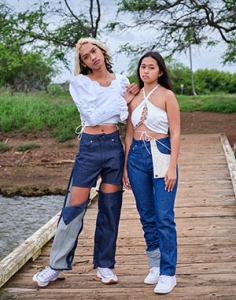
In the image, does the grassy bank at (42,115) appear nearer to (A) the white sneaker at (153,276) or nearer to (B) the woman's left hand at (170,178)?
(A) the white sneaker at (153,276)

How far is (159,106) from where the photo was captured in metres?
3.58

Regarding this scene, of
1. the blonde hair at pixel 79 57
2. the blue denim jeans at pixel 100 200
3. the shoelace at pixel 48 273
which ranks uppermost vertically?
the blonde hair at pixel 79 57

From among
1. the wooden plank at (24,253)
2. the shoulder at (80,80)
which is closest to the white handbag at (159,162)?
the shoulder at (80,80)

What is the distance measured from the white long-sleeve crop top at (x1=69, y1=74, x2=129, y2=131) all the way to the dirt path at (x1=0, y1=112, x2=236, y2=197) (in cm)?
634

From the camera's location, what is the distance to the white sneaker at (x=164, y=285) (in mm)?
3596

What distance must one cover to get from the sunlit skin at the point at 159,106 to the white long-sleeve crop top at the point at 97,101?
11cm

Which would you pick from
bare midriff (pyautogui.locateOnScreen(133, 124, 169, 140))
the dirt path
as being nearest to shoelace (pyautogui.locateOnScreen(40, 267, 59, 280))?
bare midriff (pyautogui.locateOnScreen(133, 124, 169, 140))

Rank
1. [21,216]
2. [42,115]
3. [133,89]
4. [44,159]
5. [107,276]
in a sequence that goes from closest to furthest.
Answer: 1. [133,89]
2. [107,276]
3. [21,216]
4. [44,159]
5. [42,115]

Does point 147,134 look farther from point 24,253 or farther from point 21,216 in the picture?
point 21,216

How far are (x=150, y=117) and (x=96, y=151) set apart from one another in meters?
0.40

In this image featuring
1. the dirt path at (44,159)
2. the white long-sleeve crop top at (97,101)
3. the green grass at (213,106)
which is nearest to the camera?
the white long-sleeve crop top at (97,101)

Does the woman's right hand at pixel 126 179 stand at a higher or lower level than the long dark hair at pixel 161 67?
lower

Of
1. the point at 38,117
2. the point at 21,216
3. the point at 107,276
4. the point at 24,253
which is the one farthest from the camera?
the point at 38,117

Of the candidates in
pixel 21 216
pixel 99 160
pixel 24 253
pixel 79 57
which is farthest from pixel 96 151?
pixel 21 216
